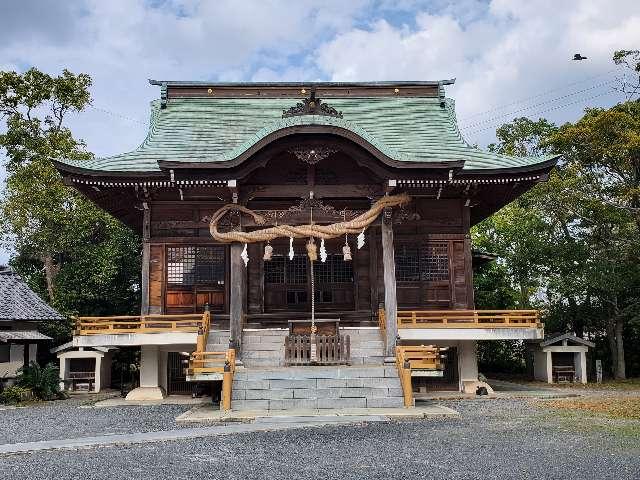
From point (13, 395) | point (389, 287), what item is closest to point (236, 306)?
point (389, 287)

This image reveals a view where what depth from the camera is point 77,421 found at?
1251 cm

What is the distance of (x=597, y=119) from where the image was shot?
23.1 meters

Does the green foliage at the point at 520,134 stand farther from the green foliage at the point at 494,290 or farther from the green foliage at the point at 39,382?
the green foliage at the point at 39,382

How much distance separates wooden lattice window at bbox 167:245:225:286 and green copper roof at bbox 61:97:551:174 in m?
2.78

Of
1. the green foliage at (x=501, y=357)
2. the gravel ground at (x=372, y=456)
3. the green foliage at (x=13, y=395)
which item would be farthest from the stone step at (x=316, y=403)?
the green foliage at (x=501, y=357)

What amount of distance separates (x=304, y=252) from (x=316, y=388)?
6.71 metres

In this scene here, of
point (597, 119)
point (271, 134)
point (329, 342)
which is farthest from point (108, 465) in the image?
point (597, 119)

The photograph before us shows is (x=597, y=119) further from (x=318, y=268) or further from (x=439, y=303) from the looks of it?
(x=318, y=268)

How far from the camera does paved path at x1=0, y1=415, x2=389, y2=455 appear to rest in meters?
9.35

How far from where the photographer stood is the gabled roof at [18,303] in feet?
66.1

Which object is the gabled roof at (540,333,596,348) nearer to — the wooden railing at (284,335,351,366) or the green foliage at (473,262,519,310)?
Answer: the green foliage at (473,262,519,310)

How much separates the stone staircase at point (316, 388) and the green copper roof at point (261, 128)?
258 inches

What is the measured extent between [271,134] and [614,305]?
651 inches

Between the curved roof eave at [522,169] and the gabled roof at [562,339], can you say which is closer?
the curved roof eave at [522,169]
